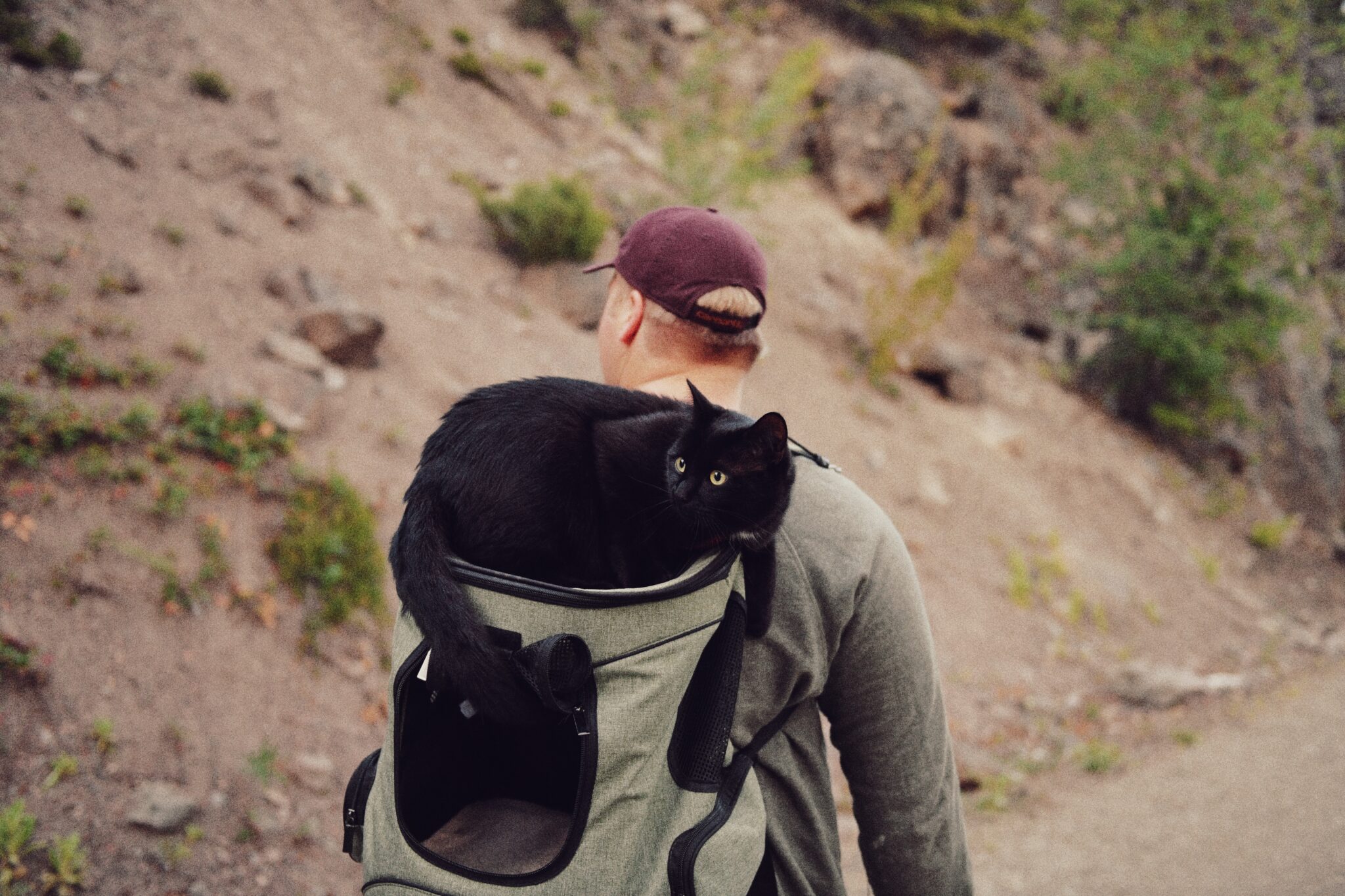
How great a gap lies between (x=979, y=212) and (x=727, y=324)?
1221 cm

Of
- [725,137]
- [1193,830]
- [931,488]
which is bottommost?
[931,488]

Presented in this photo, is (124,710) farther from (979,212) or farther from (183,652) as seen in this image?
(979,212)

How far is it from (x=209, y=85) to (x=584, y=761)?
7290 millimetres

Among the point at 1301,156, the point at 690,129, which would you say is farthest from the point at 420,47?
the point at 1301,156

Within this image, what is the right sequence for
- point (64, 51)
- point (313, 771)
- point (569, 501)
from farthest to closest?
1. point (64, 51)
2. point (313, 771)
3. point (569, 501)

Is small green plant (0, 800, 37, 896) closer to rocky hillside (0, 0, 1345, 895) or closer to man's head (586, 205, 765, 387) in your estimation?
rocky hillside (0, 0, 1345, 895)

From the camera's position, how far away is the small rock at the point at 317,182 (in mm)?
6141

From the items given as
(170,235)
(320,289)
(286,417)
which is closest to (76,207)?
(170,235)

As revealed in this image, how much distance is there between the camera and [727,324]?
1.55 m

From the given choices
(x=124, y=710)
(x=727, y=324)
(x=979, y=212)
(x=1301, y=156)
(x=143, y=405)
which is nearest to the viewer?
(x=727, y=324)

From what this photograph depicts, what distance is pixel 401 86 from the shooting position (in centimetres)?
789

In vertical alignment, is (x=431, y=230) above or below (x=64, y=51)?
below

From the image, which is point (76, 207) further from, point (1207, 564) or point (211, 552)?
point (1207, 564)

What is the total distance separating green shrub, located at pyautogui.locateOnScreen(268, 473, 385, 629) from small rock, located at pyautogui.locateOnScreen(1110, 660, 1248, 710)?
17.2ft
